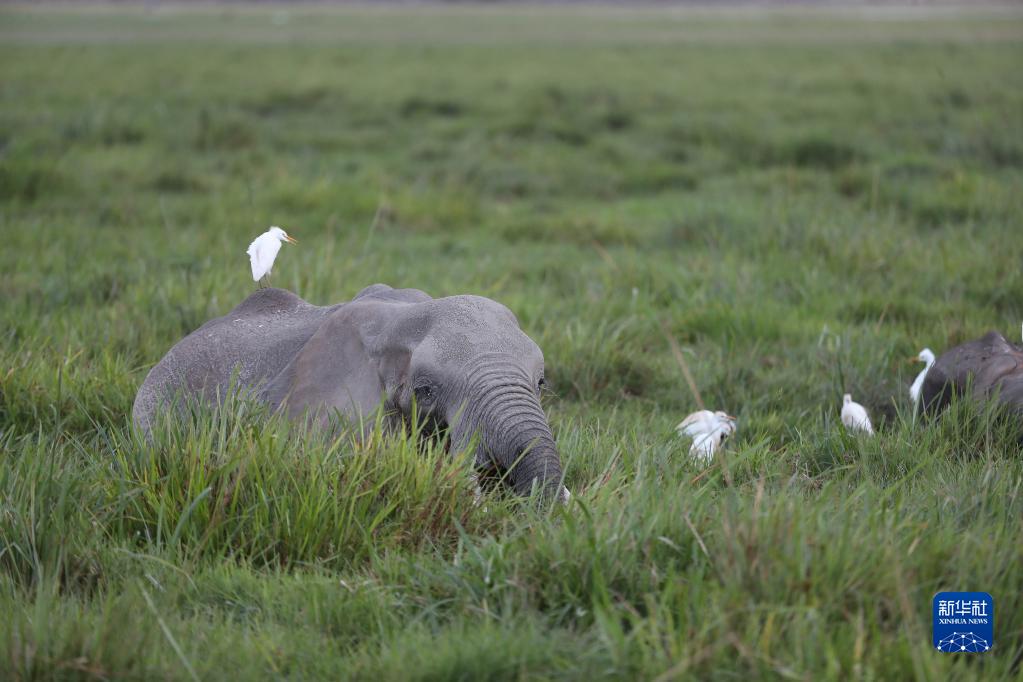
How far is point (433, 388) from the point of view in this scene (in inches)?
137

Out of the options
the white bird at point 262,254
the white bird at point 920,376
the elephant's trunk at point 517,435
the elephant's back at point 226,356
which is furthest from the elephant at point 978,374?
the white bird at point 262,254

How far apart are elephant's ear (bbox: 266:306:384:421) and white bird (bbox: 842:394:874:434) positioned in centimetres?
186

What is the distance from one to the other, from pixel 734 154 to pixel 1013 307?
5319 millimetres

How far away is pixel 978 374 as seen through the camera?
14.3ft

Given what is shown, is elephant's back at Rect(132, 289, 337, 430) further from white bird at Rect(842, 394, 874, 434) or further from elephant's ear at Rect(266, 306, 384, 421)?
white bird at Rect(842, 394, 874, 434)

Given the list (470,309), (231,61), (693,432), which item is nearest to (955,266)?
(693,432)

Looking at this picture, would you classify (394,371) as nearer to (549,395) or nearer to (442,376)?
(442,376)

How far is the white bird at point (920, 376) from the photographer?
459 centimetres

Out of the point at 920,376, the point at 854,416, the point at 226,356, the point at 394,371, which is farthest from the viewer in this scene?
the point at 920,376

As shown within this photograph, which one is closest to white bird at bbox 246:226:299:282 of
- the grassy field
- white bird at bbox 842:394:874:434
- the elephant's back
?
the elephant's back

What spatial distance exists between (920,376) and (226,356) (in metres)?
2.82

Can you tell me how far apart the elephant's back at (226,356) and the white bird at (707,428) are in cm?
143

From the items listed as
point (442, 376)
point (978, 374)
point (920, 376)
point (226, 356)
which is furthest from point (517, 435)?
point (920, 376)

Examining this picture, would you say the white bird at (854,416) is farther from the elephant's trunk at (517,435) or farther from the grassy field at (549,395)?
the elephant's trunk at (517,435)
